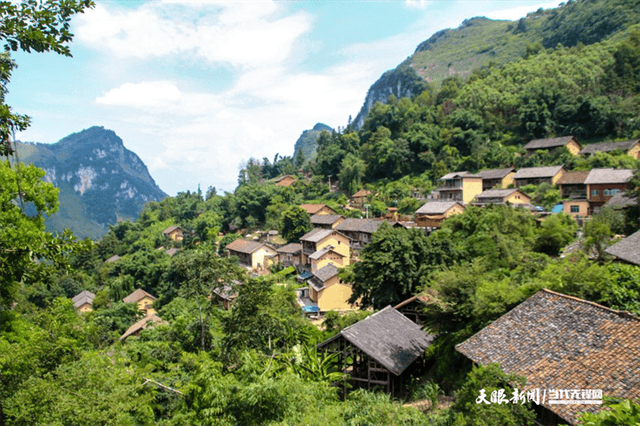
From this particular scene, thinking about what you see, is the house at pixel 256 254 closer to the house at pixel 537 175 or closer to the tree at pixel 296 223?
the tree at pixel 296 223

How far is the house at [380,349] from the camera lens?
12.6 metres

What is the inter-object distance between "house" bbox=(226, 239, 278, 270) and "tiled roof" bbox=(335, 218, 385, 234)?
669 cm

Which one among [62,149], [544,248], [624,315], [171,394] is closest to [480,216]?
[544,248]

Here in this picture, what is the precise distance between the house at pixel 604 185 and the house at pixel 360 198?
68.9 feet

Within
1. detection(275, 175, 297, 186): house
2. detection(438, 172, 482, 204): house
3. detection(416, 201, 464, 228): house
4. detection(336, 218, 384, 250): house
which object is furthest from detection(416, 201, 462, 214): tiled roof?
detection(275, 175, 297, 186): house

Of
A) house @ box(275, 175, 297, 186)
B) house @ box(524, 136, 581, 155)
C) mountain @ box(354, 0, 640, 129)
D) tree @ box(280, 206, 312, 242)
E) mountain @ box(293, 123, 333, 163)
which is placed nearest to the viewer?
tree @ box(280, 206, 312, 242)

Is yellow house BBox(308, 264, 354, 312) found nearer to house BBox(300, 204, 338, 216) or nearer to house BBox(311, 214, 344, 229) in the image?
house BBox(311, 214, 344, 229)

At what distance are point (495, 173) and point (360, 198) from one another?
14.4 metres

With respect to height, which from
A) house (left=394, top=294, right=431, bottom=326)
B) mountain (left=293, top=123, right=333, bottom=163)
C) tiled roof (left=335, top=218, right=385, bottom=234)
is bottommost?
house (left=394, top=294, right=431, bottom=326)

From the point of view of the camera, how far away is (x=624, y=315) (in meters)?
8.09

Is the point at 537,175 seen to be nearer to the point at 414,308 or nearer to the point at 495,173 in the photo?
the point at 495,173

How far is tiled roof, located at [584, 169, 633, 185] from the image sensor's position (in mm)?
26859

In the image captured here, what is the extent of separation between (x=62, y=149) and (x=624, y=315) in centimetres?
15143

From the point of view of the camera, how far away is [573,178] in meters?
31.0
